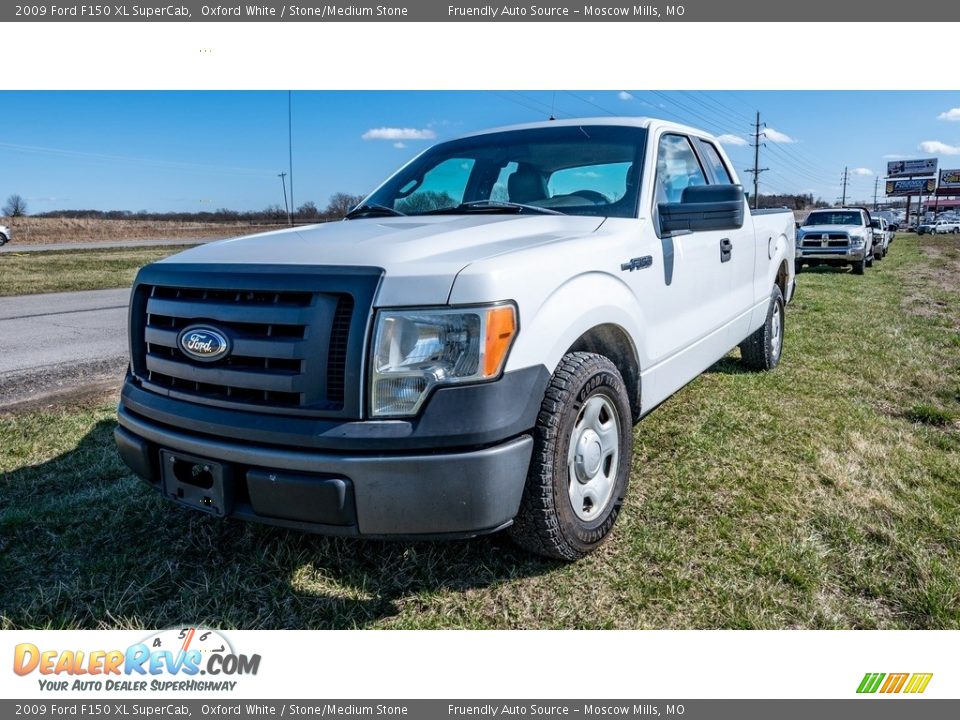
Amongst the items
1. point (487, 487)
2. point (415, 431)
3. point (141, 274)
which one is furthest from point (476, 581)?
point (141, 274)

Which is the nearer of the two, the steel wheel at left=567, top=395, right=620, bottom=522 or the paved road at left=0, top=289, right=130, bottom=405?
the steel wheel at left=567, top=395, right=620, bottom=522

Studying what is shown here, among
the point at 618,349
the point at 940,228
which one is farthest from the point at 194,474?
the point at 940,228

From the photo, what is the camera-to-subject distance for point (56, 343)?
7.06m

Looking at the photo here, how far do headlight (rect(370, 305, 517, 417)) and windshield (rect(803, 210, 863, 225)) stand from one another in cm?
2012

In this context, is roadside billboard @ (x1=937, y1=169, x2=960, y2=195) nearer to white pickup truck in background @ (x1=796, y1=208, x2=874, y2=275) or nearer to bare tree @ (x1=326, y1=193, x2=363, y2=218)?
white pickup truck in background @ (x1=796, y1=208, x2=874, y2=275)

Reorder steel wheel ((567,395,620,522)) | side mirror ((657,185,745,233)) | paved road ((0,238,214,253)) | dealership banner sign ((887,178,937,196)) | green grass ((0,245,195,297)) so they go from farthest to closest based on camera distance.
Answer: dealership banner sign ((887,178,937,196)), paved road ((0,238,214,253)), green grass ((0,245,195,297)), side mirror ((657,185,745,233)), steel wheel ((567,395,620,522))

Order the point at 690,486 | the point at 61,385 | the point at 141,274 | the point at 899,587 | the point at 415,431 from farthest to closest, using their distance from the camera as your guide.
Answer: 1. the point at 61,385
2. the point at 690,486
3. the point at 141,274
4. the point at 899,587
5. the point at 415,431

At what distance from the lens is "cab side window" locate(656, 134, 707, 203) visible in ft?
11.6

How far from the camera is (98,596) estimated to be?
2.49 metres

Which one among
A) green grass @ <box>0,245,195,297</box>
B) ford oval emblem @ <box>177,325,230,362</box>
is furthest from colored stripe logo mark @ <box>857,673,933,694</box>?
green grass @ <box>0,245,195,297</box>

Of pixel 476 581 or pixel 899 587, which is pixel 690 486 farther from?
pixel 476 581

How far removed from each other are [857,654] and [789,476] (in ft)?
4.69

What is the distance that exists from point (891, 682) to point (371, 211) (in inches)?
119

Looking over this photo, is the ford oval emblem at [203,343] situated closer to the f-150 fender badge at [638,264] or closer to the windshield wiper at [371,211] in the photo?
the windshield wiper at [371,211]
